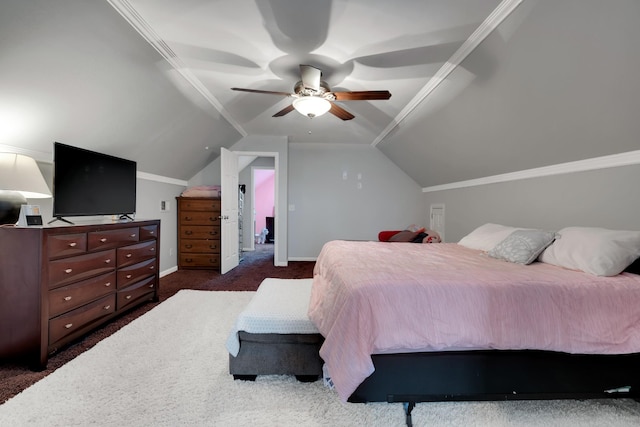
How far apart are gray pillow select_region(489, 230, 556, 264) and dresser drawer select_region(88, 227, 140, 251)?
3.25 meters

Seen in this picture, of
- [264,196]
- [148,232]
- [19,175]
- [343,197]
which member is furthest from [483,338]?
[264,196]

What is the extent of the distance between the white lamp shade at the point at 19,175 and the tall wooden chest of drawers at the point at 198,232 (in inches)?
104

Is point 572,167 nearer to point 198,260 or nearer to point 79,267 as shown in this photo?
point 79,267

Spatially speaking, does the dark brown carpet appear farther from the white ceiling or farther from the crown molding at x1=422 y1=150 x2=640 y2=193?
the crown molding at x1=422 y1=150 x2=640 y2=193

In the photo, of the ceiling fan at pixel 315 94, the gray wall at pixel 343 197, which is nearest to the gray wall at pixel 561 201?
the gray wall at pixel 343 197

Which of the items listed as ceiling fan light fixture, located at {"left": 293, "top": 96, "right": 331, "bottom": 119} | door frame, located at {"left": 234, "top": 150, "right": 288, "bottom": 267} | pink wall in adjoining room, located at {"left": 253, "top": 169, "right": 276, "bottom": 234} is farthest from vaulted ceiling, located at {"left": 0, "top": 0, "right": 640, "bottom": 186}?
pink wall in adjoining room, located at {"left": 253, "top": 169, "right": 276, "bottom": 234}

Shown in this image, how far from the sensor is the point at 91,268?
218 cm

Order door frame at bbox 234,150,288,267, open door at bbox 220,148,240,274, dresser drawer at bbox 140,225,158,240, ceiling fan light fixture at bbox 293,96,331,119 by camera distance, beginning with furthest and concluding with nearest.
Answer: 1. door frame at bbox 234,150,288,267
2. open door at bbox 220,148,240,274
3. dresser drawer at bbox 140,225,158,240
4. ceiling fan light fixture at bbox 293,96,331,119

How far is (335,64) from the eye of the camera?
2.44 meters

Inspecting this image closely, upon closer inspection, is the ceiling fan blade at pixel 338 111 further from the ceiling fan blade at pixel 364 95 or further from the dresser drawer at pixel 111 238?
the dresser drawer at pixel 111 238

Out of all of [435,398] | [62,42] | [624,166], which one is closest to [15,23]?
[62,42]

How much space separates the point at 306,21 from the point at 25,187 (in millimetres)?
2242

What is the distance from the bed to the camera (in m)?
1.30

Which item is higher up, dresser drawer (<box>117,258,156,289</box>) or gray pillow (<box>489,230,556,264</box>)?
gray pillow (<box>489,230,556,264</box>)
